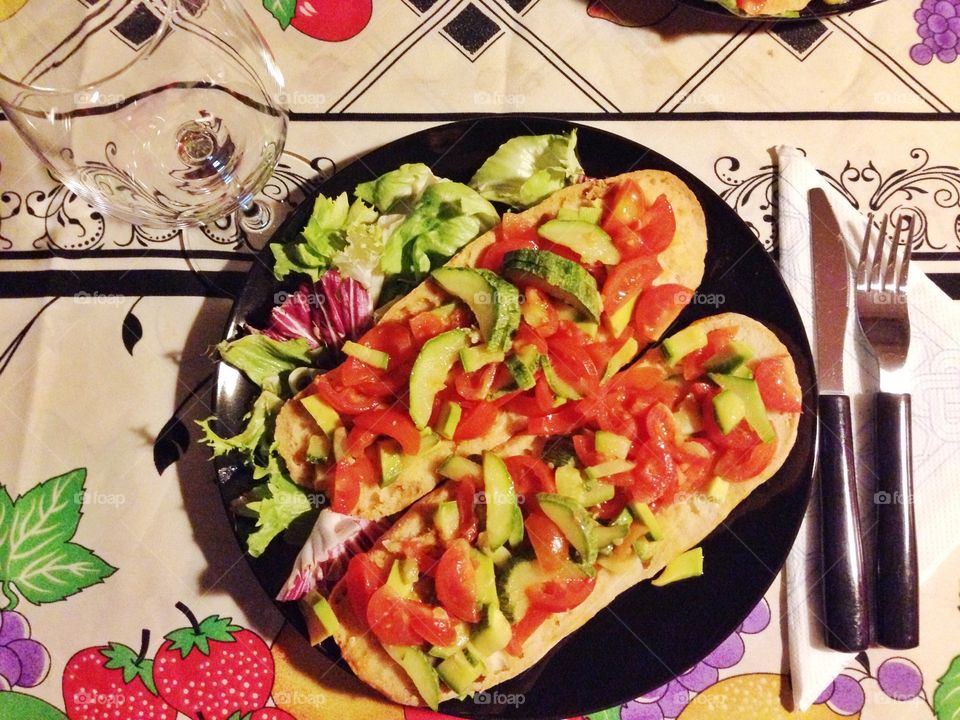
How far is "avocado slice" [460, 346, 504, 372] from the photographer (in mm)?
2234

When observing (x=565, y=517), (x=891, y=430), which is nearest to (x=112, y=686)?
(x=565, y=517)

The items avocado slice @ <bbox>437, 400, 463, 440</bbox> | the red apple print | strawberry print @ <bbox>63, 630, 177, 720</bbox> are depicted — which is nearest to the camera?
avocado slice @ <bbox>437, 400, 463, 440</bbox>

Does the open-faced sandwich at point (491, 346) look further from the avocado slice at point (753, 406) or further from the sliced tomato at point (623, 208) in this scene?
the avocado slice at point (753, 406)

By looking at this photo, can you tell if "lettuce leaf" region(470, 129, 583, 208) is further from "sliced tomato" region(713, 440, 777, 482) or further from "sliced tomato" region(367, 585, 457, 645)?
"sliced tomato" region(367, 585, 457, 645)

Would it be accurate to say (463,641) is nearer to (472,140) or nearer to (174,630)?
(174,630)

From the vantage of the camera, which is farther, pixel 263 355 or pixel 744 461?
pixel 263 355

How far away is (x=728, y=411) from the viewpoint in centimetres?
225

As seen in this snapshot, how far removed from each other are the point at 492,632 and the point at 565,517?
0.39m

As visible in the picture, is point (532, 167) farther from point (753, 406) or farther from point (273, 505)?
point (273, 505)

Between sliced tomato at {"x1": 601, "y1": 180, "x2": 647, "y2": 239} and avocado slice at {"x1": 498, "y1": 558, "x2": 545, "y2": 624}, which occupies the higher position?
sliced tomato at {"x1": 601, "y1": 180, "x2": 647, "y2": 239}

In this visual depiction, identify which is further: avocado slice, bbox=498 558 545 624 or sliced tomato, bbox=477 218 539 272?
sliced tomato, bbox=477 218 539 272

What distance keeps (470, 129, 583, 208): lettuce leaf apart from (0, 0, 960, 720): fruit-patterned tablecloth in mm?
361

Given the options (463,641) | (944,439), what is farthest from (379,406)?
(944,439)

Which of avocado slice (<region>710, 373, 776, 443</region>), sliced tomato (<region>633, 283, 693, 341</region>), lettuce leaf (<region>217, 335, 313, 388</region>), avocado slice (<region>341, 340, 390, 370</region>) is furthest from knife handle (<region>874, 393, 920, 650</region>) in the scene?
lettuce leaf (<region>217, 335, 313, 388</region>)
